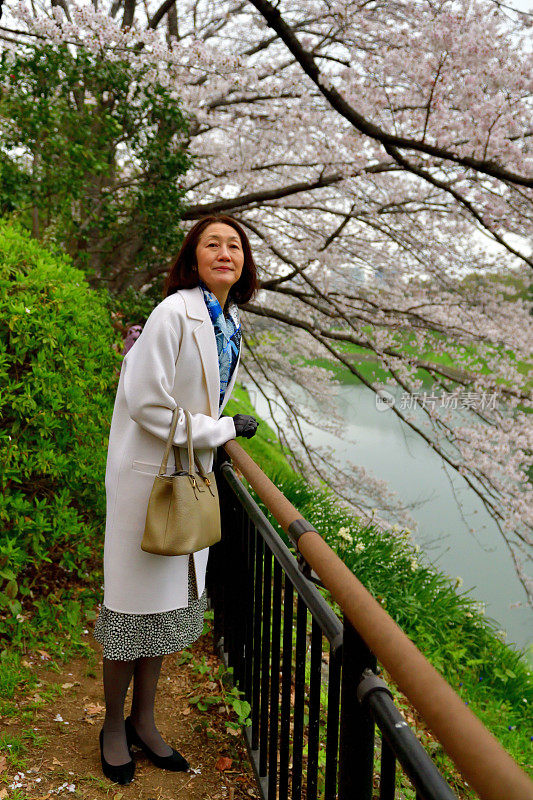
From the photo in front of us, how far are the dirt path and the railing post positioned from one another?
3.74 feet

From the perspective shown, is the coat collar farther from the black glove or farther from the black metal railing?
the black metal railing

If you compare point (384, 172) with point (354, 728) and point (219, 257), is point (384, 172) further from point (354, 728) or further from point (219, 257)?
point (354, 728)

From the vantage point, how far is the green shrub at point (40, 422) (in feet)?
8.78

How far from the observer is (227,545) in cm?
260

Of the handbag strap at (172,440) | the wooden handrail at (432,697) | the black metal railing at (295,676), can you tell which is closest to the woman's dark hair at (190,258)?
the handbag strap at (172,440)

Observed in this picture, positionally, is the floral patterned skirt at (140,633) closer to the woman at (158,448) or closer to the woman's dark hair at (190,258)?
the woman at (158,448)

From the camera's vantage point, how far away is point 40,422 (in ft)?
8.98

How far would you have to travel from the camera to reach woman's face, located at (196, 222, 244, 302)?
2.04 metres

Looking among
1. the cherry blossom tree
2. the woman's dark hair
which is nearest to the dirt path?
the woman's dark hair

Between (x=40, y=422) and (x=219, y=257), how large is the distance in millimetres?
1268

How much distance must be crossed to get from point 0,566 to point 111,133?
4.07 metres

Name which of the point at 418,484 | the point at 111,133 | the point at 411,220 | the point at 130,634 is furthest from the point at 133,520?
the point at 418,484

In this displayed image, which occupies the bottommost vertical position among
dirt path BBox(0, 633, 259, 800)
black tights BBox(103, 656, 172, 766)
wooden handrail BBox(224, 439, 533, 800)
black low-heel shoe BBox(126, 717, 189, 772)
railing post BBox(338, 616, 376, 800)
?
dirt path BBox(0, 633, 259, 800)

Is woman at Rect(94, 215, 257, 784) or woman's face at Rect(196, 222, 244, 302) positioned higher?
woman's face at Rect(196, 222, 244, 302)
